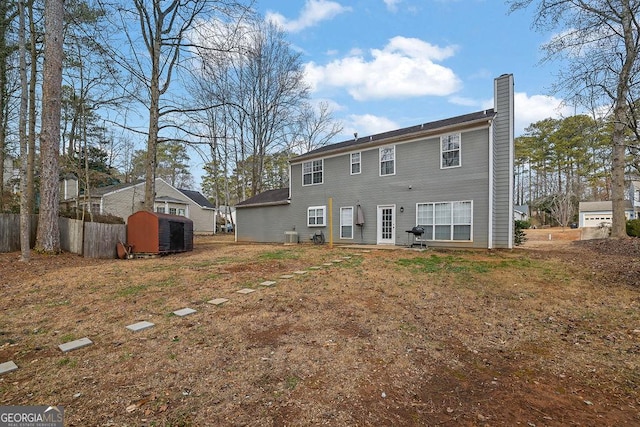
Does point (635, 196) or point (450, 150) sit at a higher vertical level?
point (450, 150)

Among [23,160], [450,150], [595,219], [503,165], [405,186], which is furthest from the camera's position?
[595,219]

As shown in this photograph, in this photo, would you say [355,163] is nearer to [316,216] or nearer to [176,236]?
[316,216]

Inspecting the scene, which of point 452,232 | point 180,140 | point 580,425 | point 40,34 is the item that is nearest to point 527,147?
point 452,232

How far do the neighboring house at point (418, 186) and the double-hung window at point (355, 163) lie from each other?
48 mm

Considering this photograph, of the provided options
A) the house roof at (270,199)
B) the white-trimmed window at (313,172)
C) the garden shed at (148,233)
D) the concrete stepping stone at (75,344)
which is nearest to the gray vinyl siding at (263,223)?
the house roof at (270,199)

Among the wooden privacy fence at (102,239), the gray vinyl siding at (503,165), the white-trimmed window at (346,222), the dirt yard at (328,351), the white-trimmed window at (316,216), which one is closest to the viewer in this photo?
the dirt yard at (328,351)

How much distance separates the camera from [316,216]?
1534 cm

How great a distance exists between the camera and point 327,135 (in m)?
26.5

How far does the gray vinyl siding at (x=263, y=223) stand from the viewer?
16.7 m

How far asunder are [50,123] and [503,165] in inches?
580

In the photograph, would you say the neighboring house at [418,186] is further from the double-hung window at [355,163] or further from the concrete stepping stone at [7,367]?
the concrete stepping stone at [7,367]

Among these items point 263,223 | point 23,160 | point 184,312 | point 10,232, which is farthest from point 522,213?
point 10,232

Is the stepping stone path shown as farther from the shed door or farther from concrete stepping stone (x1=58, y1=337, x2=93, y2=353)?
the shed door

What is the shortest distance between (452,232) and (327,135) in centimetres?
1784
